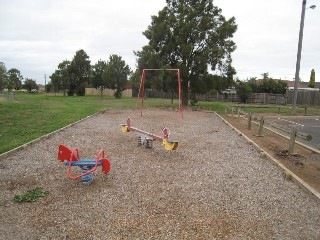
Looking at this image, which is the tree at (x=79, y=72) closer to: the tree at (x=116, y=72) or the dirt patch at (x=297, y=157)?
the tree at (x=116, y=72)

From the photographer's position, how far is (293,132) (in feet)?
27.6

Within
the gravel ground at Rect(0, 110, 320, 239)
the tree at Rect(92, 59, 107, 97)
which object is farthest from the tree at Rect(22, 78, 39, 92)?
the gravel ground at Rect(0, 110, 320, 239)

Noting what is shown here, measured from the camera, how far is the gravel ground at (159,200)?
4.07 metres

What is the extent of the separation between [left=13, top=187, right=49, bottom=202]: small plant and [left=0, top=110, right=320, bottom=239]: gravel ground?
0.14 m

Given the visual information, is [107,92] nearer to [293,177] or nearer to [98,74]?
[98,74]

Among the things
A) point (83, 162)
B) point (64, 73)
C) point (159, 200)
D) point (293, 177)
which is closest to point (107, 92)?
point (64, 73)

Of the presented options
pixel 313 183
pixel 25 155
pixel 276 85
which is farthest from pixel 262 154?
pixel 276 85

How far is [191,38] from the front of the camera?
26484 millimetres

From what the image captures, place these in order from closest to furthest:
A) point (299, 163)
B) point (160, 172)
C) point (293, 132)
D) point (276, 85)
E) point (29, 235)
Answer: point (29, 235) < point (160, 172) < point (299, 163) < point (293, 132) < point (276, 85)

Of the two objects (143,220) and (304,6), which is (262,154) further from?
(304,6)

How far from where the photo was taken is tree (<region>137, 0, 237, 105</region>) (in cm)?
2566

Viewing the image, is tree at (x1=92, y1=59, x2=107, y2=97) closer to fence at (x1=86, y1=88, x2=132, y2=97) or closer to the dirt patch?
fence at (x1=86, y1=88, x2=132, y2=97)

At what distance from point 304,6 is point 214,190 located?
2186 cm

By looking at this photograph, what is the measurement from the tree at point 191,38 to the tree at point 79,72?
29.7 metres
